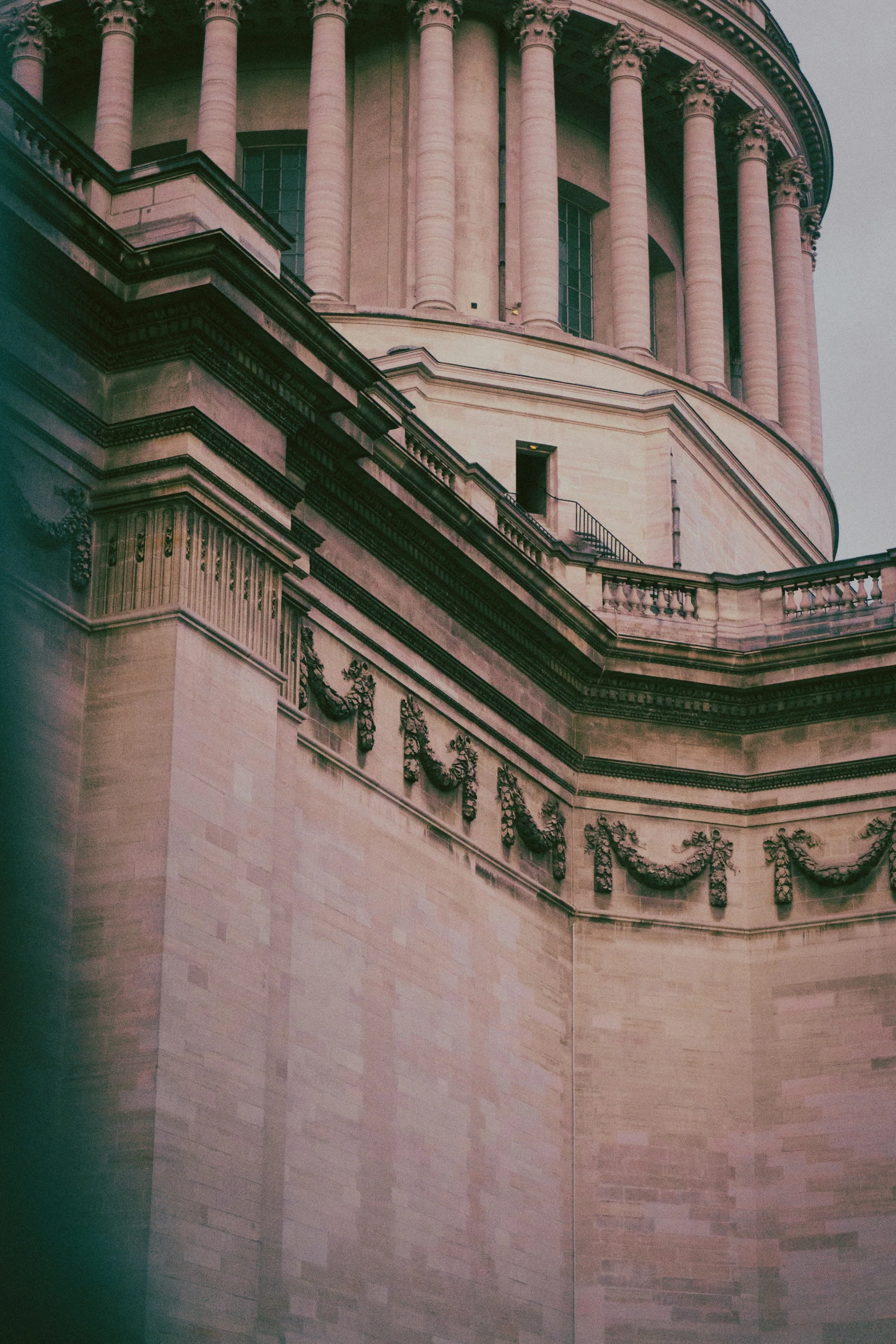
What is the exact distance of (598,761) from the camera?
119 ft

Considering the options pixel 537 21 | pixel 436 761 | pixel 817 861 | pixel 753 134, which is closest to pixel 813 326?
pixel 753 134

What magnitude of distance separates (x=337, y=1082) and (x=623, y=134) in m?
26.7

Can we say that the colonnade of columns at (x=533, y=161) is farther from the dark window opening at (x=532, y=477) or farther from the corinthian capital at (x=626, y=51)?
the dark window opening at (x=532, y=477)

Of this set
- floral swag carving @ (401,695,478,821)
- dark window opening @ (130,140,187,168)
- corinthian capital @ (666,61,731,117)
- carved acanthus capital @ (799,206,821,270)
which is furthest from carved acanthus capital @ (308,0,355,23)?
floral swag carving @ (401,695,478,821)

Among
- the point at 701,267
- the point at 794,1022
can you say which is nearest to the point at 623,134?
the point at 701,267

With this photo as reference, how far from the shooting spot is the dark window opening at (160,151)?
48.8m

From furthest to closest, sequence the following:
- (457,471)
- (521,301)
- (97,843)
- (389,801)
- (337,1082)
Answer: (521,301) → (457,471) → (389,801) → (337,1082) → (97,843)

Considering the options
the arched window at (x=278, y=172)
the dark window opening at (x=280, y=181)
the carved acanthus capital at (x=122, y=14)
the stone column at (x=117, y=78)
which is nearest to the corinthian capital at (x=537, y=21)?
the arched window at (x=278, y=172)

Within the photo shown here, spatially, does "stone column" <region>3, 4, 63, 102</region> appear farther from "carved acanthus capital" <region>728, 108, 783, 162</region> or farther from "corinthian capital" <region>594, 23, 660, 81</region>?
"carved acanthus capital" <region>728, 108, 783, 162</region>

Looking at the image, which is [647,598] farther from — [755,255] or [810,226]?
[810,226]

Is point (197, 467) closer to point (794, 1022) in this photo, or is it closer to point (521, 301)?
point (794, 1022)

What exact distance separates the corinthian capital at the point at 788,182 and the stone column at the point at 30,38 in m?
16.1

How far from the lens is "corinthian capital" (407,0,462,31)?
4809 cm

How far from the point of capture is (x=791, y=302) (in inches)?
2109
